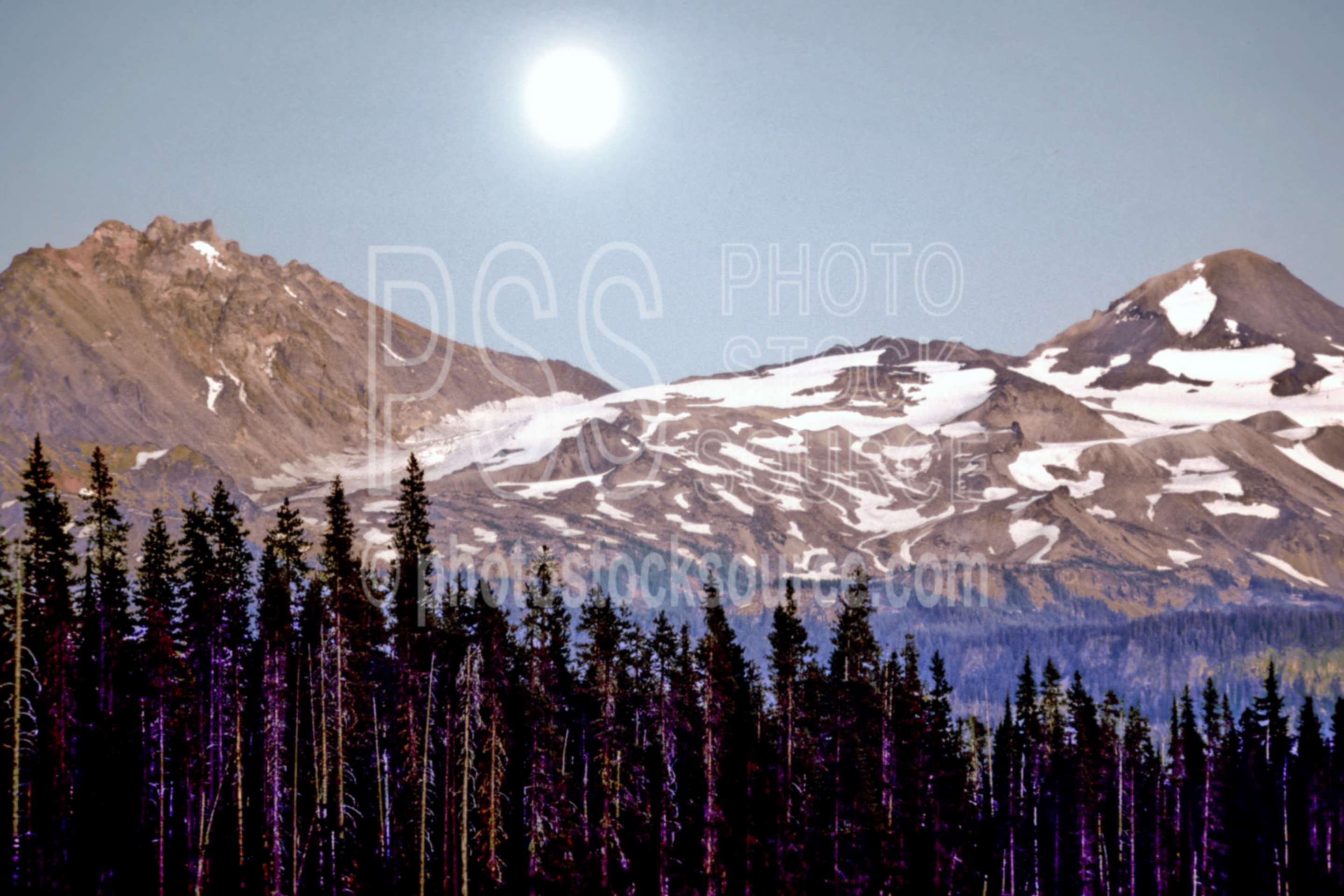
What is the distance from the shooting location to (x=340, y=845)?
180 feet

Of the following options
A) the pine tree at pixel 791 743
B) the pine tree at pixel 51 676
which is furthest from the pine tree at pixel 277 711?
the pine tree at pixel 791 743

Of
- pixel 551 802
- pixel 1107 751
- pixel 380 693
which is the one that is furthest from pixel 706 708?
pixel 1107 751

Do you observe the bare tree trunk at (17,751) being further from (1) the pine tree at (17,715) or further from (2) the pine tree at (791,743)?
(2) the pine tree at (791,743)

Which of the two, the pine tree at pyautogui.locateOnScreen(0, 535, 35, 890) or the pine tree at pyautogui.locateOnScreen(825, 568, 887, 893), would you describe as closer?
the pine tree at pyautogui.locateOnScreen(0, 535, 35, 890)

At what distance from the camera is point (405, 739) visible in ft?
184

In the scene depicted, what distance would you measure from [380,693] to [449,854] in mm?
9774

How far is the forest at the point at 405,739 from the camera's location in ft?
173

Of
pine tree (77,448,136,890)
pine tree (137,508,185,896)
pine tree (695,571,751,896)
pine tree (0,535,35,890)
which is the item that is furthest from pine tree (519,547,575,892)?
pine tree (0,535,35,890)

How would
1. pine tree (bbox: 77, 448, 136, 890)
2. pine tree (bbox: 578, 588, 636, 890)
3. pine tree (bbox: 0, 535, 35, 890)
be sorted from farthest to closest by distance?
pine tree (bbox: 578, 588, 636, 890)
pine tree (bbox: 77, 448, 136, 890)
pine tree (bbox: 0, 535, 35, 890)

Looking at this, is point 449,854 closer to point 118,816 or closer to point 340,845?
point 340,845

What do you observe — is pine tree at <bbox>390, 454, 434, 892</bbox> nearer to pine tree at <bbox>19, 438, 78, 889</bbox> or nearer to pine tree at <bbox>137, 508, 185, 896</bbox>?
pine tree at <bbox>137, 508, 185, 896</bbox>

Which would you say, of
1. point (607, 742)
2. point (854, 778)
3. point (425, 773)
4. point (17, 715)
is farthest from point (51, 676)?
point (854, 778)

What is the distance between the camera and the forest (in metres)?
52.6

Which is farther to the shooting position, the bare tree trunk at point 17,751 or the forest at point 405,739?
the forest at point 405,739
